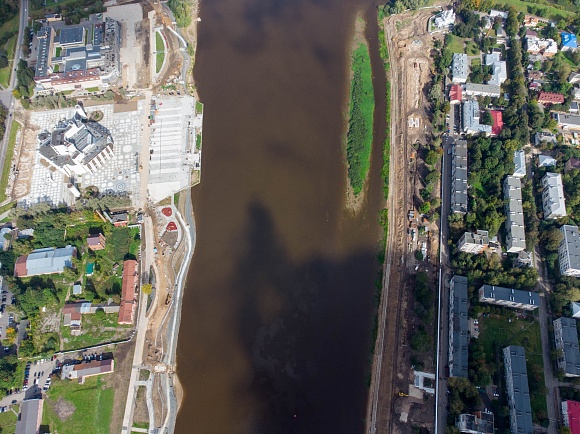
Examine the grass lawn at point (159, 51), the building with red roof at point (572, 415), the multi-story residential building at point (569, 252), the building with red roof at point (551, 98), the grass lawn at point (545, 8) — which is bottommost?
the building with red roof at point (572, 415)

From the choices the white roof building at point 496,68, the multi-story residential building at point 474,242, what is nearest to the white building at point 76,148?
the multi-story residential building at point 474,242

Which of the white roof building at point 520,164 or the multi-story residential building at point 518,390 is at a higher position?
the white roof building at point 520,164

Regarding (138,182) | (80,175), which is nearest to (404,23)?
(138,182)

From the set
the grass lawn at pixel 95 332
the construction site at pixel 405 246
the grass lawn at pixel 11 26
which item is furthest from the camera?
the grass lawn at pixel 11 26

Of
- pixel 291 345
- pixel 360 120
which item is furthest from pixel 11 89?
pixel 291 345

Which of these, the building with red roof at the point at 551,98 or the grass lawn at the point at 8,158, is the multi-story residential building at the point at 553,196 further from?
the grass lawn at the point at 8,158

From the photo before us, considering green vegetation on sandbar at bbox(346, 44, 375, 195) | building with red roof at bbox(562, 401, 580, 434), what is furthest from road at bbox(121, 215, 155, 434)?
building with red roof at bbox(562, 401, 580, 434)

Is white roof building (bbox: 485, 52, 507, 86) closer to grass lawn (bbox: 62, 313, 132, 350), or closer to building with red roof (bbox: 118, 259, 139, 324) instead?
building with red roof (bbox: 118, 259, 139, 324)
